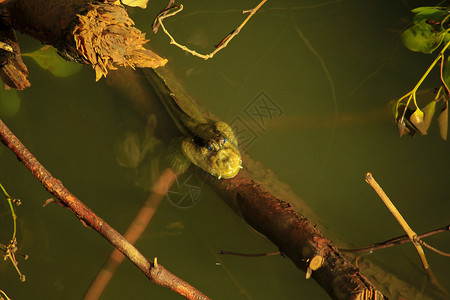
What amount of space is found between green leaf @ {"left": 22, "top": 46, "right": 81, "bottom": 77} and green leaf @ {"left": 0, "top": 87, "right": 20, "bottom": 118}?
0.32 m

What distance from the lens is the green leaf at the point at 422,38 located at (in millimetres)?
1735

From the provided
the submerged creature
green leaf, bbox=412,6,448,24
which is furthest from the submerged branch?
green leaf, bbox=412,6,448,24

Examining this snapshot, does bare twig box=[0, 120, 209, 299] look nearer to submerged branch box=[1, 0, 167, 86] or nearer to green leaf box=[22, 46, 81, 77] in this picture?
submerged branch box=[1, 0, 167, 86]

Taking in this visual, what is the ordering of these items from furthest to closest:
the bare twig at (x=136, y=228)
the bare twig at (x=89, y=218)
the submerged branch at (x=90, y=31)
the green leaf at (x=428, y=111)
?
1. the bare twig at (x=136, y=228)
2. the green leaf at (x=428, y=111)
3. the bare twig at (x=89, y=218)
4. the submerged branch at (x=90, y=31)

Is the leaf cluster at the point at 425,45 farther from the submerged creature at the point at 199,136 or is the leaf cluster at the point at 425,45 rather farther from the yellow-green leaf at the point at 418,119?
the submerged creature at the point at 199,136

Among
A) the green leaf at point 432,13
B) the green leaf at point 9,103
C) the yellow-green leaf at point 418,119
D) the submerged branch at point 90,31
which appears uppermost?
the green leaf at point 432,13

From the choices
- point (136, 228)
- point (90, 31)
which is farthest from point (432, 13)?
point (136, 228)

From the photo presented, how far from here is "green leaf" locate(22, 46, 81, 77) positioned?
2561mm

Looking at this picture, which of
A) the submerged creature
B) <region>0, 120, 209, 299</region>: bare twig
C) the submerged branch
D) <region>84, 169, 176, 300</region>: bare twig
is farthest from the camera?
<region>84, 169, 176, 300</region>: bare twig

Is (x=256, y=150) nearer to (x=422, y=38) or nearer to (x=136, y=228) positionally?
(x=136, y=228)

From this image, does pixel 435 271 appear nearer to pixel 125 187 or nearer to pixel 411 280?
pixel 411 280

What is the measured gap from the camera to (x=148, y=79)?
88.2 inches

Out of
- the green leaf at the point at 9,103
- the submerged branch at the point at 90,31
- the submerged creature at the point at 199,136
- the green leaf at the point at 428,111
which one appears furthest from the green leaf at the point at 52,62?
the green leaf at the point at 428,111

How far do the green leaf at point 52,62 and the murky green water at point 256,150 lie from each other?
0.08 meters
